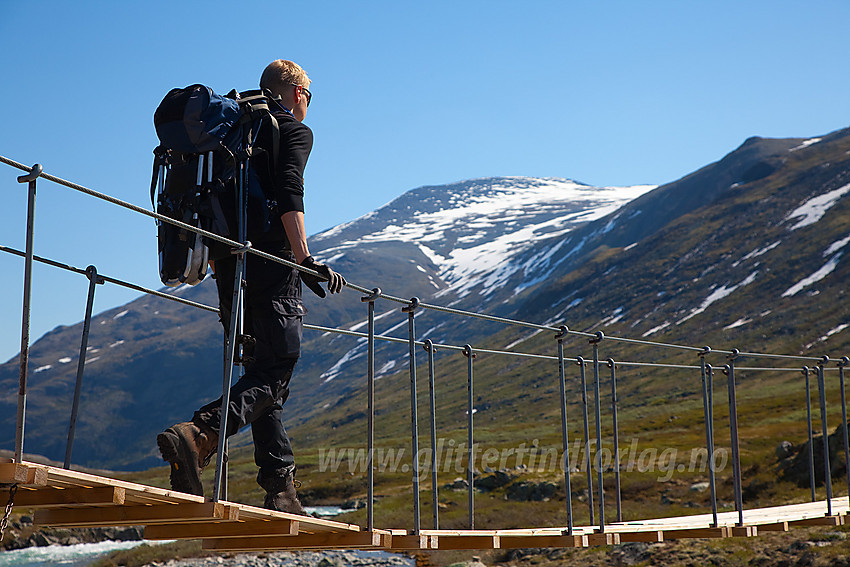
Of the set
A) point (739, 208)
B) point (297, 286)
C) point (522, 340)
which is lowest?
point (297, 286)

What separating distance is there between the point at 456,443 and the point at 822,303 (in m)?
62.7

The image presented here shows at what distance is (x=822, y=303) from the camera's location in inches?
4577

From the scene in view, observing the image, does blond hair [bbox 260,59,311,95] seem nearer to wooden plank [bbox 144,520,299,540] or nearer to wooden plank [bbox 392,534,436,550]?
wooden plank [bbox 144,520,299,540]

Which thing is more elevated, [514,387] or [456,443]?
[514,387]

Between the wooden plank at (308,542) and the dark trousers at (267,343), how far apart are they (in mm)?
984

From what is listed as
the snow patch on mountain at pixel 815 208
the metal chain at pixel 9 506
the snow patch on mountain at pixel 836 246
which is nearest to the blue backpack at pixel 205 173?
the metal chain at pixel 9 506

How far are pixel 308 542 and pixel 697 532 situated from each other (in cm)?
499

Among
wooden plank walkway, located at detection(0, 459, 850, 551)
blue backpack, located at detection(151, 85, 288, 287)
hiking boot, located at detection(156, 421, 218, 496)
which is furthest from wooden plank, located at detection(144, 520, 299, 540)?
blue backpack, located at detection(151, 85, 288, 287)

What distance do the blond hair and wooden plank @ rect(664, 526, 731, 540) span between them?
6371 millimetres

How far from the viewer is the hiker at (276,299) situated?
5.34 meters

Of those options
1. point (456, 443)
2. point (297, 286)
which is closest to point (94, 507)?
point (297, 286)

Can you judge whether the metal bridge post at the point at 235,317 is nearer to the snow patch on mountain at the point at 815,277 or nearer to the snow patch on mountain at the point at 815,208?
the snow patch on mountain at the point at 815,277

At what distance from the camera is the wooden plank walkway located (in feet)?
14.8

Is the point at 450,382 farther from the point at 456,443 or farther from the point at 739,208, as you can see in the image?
the point at 456,443
